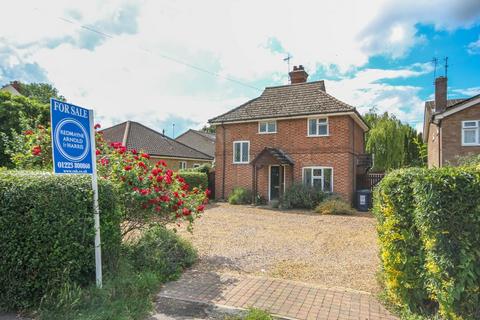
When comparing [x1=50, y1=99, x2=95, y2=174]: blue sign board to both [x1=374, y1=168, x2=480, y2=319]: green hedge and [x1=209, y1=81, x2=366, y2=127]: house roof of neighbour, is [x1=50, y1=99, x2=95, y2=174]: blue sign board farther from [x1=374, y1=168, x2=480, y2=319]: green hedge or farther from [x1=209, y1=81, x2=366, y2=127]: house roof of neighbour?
[x1=209, y1=81, x2=366, y2=127]: house roof of neighbour

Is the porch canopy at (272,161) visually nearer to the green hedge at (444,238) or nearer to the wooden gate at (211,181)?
the wooden gate at (211,181)

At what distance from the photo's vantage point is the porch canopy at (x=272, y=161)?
51.4 ft

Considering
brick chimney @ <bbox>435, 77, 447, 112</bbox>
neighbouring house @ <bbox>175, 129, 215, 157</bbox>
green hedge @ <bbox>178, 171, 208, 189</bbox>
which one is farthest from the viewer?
neighbouring house @ <bbox>175, 129, 215, 157</bbox>

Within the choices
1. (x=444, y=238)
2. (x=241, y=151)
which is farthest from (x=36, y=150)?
(x=241, y=151)

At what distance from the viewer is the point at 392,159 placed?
86.4 ft

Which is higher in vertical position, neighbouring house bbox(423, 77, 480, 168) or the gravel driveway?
neighbouring house bbox(423, 77, 480, 168)

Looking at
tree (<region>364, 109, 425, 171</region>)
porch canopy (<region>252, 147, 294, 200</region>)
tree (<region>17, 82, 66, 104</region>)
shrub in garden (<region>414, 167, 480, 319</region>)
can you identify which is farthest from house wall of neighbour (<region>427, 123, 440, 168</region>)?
tree (<region>17, 82, 66, 104</region>)

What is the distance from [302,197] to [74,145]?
12.2m

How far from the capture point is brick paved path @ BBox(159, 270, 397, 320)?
3.82m

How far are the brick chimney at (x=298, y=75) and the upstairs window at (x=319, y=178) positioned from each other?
21.8ft

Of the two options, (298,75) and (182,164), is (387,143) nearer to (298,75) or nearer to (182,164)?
(298,75)

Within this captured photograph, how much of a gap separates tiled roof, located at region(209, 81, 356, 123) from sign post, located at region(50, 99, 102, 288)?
42.3 ft

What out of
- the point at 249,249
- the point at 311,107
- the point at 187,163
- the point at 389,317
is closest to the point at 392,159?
the point at 311,107

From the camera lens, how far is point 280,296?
168 inches
